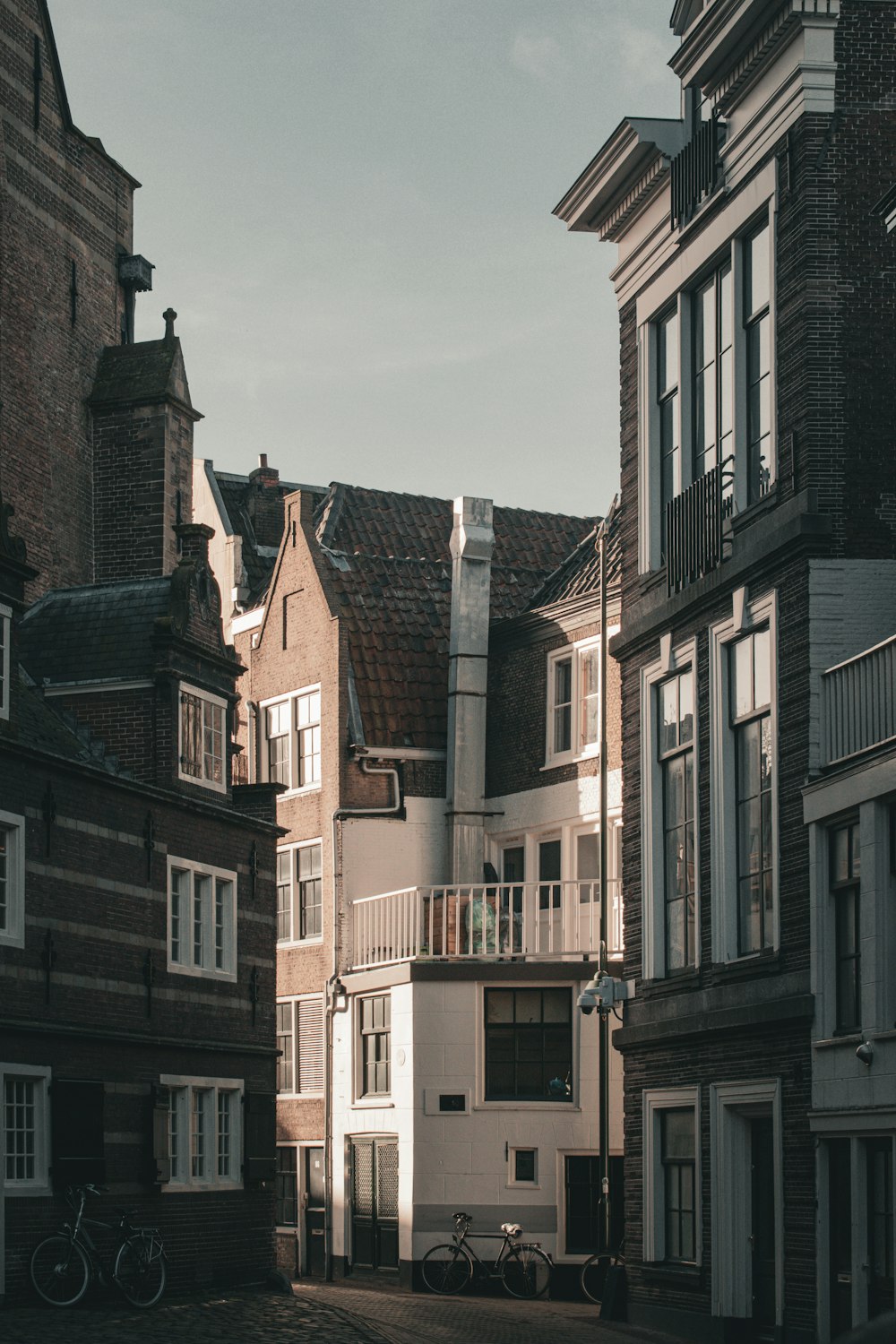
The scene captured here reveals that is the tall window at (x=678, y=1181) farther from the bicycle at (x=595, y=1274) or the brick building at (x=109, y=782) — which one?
the brick building at (x=109, y=782)

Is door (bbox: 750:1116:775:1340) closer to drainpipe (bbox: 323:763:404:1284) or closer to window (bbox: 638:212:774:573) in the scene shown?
window (bbox: 638:212:774:573)

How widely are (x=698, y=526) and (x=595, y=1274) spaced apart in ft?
40.2

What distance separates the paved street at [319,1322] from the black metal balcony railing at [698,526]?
8.39m

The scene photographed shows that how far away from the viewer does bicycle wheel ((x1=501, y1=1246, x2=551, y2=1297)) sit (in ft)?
103

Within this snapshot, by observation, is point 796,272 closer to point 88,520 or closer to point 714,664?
point 714,664

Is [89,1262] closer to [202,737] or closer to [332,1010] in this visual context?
[202,737]

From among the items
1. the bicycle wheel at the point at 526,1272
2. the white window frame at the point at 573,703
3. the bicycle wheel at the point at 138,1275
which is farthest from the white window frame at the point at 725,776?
the white window frame at the point at 573,703

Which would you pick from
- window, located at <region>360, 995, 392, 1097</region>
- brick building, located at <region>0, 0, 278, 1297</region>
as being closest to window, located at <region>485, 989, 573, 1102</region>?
window, located at <region>360, 995, 392, 1097</region>

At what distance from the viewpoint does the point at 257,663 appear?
41125mm

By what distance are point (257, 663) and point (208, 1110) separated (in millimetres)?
Result: 13012

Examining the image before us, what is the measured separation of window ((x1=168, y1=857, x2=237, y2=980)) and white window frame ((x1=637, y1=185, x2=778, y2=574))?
7.82 m

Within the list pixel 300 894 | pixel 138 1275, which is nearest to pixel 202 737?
pixel 138 1275

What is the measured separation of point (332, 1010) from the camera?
36531 millimetres

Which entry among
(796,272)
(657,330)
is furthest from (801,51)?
(657,330)
